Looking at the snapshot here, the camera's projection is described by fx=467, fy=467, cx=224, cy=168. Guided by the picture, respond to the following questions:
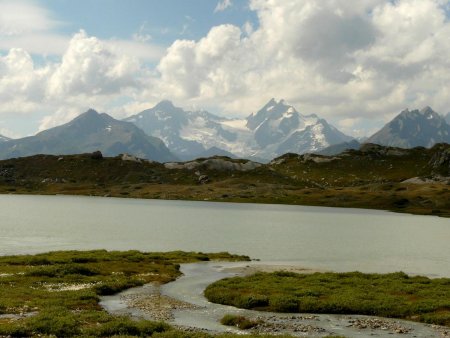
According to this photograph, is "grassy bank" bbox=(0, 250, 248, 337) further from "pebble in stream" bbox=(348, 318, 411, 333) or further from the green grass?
"pebble in stream" bbox=(348, 318, 411, 333)

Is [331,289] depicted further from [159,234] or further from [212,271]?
[159,234]

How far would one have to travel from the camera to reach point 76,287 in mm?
51844

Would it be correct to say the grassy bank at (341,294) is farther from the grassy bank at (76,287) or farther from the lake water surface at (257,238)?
the lake water surface at (257,238)

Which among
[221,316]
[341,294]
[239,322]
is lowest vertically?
[221,316]

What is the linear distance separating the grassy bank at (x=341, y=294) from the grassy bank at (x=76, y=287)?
42.2ft

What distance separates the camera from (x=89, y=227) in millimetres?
130625

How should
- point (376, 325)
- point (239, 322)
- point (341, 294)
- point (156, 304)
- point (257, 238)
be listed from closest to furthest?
point (239, 322), point (376, 325), point (156, 304), point (341, 294), point (257, 238)

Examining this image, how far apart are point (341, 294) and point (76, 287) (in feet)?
95.4

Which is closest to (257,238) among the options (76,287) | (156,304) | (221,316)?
(76,287)

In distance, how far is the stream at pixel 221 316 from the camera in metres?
37.9

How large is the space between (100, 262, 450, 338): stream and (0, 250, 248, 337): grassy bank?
10.1ft

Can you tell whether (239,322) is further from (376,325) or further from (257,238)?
(257,238)

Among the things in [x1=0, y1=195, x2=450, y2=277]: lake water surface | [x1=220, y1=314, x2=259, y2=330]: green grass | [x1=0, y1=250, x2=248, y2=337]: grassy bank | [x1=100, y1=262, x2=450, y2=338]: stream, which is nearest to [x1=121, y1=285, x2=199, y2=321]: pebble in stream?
[x1=100, y1=262, x2=450, y2=338]: stream

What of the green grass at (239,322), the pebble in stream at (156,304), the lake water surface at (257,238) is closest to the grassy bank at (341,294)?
the pebble in stream at (156,304)
